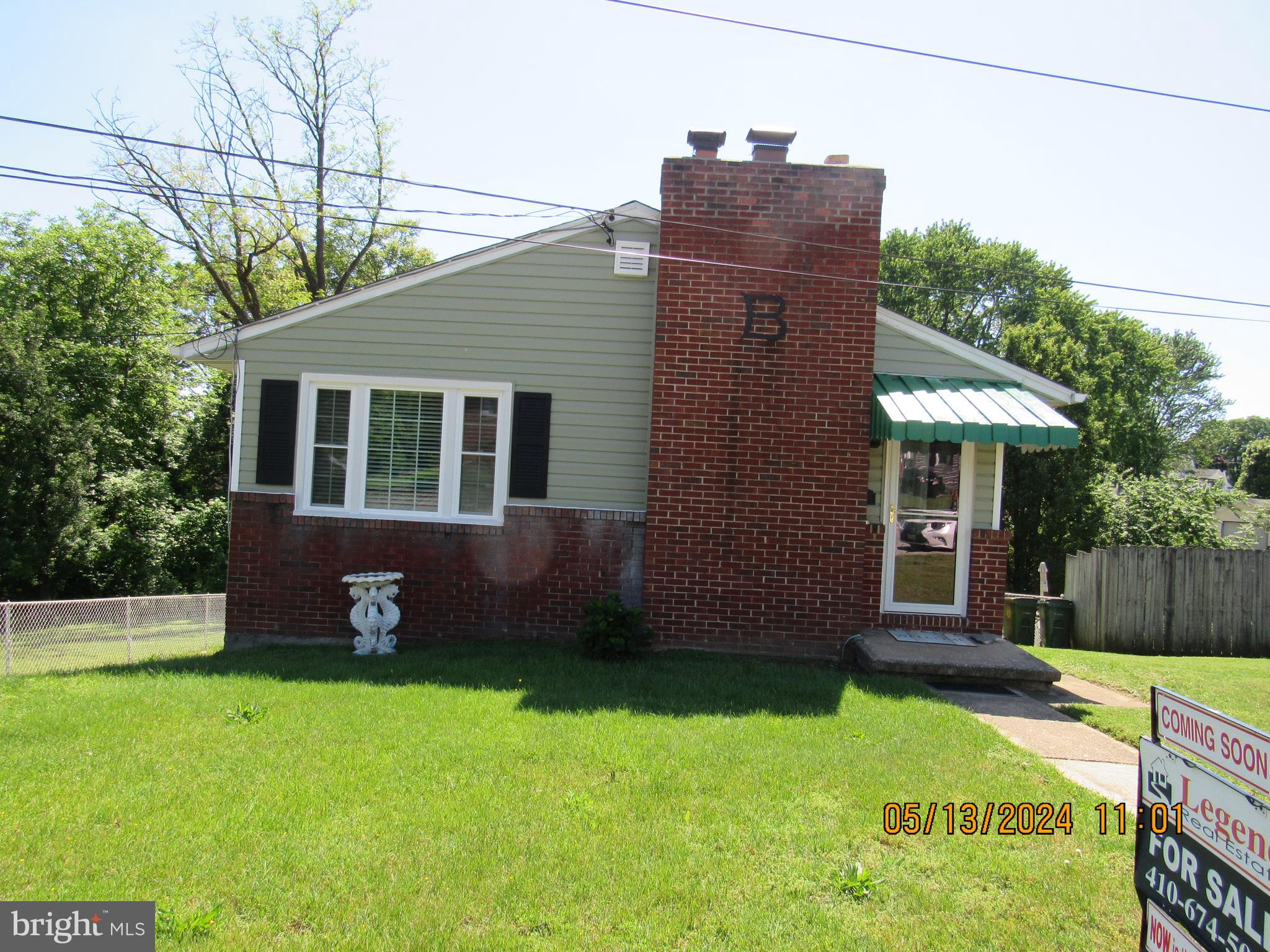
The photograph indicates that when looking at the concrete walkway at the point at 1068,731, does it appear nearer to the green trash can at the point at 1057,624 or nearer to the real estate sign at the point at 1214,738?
the real estate sign at the point at 1214,738

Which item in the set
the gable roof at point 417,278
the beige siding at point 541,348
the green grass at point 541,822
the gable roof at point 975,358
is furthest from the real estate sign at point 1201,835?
the gable roof at point 417,278

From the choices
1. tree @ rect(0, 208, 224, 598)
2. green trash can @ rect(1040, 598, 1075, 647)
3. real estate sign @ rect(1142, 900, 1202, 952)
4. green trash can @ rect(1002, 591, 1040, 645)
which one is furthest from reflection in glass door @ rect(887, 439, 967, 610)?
tree @ rect(0, 208, 224, 598)

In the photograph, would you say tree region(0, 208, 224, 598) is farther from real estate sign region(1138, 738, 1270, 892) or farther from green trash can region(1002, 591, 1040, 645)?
real estate sign region(1138, 738, 1270, 892)

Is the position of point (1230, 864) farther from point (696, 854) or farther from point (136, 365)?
point (136, 365)

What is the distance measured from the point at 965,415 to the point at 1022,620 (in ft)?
22.3

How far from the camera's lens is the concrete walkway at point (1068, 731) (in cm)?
520

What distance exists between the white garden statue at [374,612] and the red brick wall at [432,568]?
1.21ft

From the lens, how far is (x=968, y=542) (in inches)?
356

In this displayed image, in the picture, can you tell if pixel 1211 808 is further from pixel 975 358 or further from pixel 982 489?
pixel 975 358

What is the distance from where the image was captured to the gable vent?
907 centimetres

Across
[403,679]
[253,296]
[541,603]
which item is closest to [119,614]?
[403,679]

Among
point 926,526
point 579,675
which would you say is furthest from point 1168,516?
point 579,675

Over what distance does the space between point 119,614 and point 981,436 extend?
29.9 ft

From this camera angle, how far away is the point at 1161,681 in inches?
335
